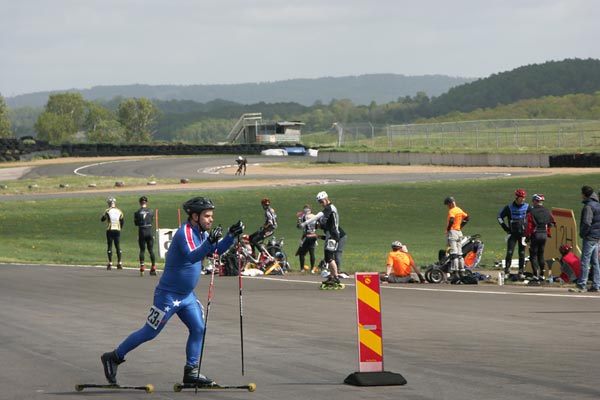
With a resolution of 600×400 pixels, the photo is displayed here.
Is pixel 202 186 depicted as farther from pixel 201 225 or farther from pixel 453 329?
pixel 201 225

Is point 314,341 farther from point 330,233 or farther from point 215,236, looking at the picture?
point 330,233

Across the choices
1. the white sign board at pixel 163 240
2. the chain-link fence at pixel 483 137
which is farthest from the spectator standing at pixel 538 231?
the chain-link fence at pixel 483 137

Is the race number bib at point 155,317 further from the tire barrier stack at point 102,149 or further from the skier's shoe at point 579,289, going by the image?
the tire barrier stack at point 102,149

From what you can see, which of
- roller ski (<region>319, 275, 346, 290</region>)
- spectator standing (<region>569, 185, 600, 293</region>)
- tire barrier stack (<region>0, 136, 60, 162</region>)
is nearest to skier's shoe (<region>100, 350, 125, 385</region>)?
roller ski (<region>319, 275, 346, 290</region>)

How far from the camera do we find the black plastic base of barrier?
9.88 meters

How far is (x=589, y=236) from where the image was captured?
61.8 ft

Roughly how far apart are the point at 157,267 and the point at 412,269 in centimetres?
672

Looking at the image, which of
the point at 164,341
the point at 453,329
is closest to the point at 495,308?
the point at 453,329

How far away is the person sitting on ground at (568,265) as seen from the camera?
2016 cm

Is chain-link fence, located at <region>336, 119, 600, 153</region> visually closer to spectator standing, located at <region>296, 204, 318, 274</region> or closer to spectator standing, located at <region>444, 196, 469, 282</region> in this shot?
spectator standing, located at <region>296, 204, 318, 274</region>

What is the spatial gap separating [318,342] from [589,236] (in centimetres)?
762

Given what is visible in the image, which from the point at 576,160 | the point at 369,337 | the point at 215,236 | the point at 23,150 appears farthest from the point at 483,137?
the point at 215,236

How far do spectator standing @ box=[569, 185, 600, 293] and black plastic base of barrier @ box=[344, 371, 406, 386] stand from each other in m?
9.59

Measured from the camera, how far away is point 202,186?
188 ft
